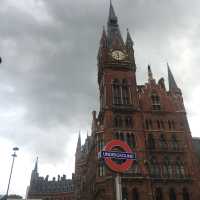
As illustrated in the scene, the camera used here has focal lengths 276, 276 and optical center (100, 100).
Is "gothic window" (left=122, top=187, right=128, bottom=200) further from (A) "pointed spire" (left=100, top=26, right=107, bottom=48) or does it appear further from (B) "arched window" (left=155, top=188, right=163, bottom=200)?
(A) "pointed spire" (left=100, top=26, right=107, bottom=48)

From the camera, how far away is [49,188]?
140875 mm

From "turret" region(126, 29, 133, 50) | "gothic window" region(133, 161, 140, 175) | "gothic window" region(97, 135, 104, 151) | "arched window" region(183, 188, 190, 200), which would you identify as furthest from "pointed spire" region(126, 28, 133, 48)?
"arched window" region(183, 188, 190, 200)

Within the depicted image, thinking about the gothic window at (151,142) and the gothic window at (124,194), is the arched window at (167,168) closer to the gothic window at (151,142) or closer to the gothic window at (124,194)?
the gothic window at (151,142)

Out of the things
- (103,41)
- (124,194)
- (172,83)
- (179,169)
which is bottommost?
(124,194)

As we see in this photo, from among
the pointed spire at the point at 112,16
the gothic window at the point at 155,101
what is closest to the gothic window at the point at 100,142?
the gothic window at the point at 155,101

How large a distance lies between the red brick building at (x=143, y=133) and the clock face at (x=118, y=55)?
0.78ft

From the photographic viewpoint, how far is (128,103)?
58969 millimetres

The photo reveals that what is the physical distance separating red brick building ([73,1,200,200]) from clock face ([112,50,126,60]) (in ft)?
0.78

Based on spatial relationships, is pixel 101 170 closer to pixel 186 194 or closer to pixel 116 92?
pixel 186 194

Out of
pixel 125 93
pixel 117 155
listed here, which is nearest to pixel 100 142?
pixel 125 93

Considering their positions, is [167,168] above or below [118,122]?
below

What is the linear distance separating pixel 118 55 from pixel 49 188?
98.4 metres

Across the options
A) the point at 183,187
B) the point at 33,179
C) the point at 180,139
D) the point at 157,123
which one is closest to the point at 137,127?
Result: the point at 157,123

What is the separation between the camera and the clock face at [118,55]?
65.0 m
